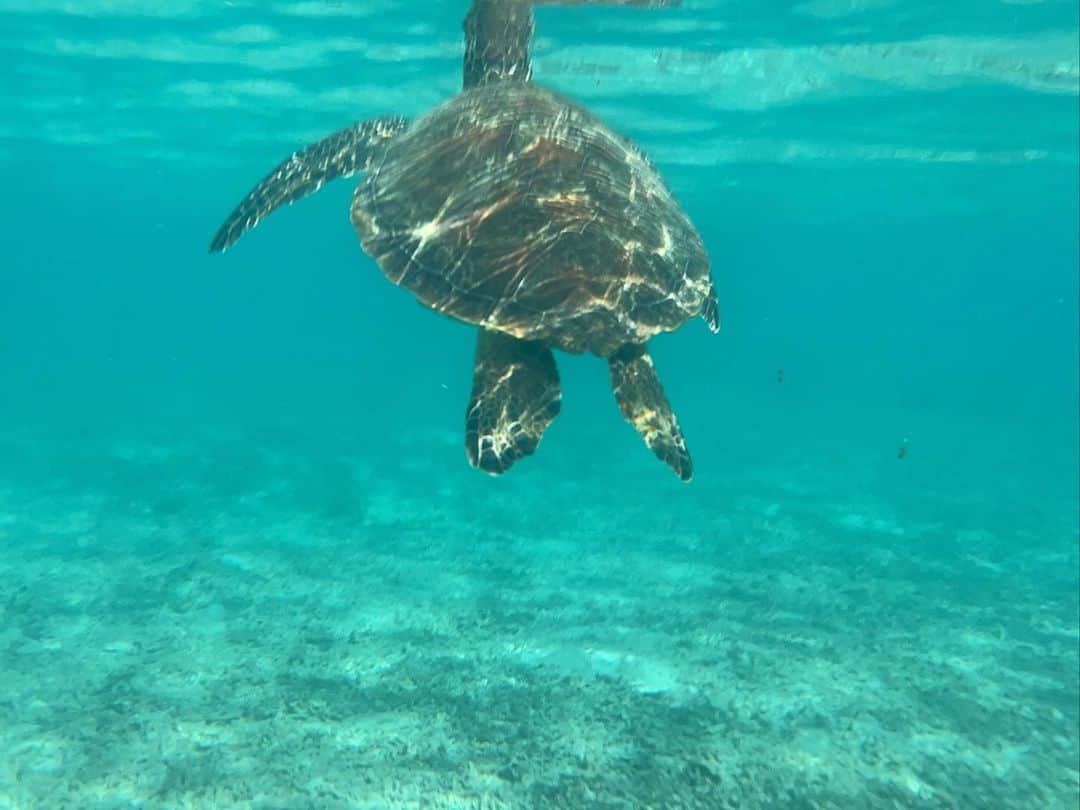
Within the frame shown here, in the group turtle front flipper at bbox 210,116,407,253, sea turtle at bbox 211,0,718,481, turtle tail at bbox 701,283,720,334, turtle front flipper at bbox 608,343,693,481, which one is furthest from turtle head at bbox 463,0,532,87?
turtle front flipper at bbox 608,343,693,481

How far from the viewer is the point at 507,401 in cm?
568

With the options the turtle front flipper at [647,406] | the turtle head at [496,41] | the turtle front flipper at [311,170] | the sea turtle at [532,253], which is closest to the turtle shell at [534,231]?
the sea turtle at [532,253]

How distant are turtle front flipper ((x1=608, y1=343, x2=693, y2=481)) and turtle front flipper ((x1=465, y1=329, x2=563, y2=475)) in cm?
49

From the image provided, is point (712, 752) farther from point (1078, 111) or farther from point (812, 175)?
point (812, 175)

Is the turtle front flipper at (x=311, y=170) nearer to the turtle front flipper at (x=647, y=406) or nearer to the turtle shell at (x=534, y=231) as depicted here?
the turtle shell at (x=534, y=231)

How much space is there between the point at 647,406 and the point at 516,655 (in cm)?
528

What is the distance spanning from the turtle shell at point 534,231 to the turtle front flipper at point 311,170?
5.22ft

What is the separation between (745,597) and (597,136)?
8.09 meters

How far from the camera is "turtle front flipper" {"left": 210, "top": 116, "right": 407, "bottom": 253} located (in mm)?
8242

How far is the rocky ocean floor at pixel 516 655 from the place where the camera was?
24.6ft

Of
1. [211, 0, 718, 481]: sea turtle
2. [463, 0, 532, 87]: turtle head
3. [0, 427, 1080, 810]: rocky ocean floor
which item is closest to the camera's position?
[211, 0, 718, 481]: sea turtle

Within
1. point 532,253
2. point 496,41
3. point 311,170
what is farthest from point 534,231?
point 496,41

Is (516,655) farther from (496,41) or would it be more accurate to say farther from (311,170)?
(496,41)

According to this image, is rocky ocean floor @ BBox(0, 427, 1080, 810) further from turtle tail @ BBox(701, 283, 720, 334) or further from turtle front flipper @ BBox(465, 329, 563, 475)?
turtle tail @ BBox(701, 283, 720, 334)
